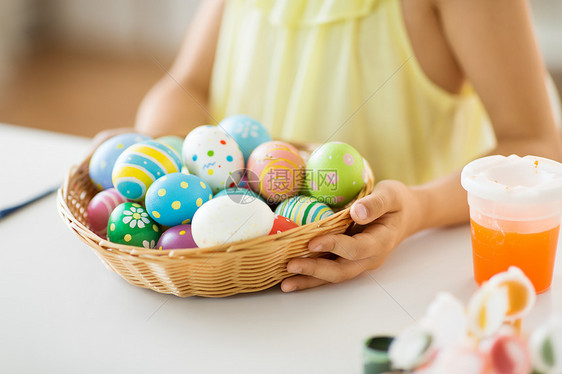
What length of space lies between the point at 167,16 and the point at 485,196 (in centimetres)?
336

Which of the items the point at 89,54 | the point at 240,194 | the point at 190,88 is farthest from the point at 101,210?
the point at 89,54

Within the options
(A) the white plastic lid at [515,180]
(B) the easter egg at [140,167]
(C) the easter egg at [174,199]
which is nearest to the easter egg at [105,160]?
(B) the easter egg at [140,167]

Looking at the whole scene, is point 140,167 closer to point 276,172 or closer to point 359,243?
point 276,172

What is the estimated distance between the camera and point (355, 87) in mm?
1175

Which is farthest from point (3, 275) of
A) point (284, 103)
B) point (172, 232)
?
point (284, 103)

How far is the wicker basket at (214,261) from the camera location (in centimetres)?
66

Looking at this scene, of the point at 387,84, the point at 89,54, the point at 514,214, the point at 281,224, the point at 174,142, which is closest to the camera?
the point at 514,214

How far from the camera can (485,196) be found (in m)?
0.64

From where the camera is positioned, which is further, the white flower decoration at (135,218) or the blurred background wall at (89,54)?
the blurred background wall at (89,54)

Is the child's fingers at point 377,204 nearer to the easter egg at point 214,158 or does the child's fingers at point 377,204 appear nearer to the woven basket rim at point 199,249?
the woven basket rim at point 199,249

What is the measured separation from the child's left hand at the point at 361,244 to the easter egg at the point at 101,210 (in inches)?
11.1

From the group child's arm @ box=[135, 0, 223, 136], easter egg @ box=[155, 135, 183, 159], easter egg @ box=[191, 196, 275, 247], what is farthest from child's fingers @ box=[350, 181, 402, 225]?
child's arm @ box=[135, 0, 223, 136]

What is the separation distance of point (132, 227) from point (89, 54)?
3.25 m

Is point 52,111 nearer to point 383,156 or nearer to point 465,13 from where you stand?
point 383,156
